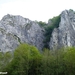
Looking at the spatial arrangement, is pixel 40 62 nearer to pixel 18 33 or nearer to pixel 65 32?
pixel 65 32

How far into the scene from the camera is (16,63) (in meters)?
58.3

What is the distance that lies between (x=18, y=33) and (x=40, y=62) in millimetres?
29828

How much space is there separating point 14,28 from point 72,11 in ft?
73.8

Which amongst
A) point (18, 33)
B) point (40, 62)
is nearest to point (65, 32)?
point (18, 33)

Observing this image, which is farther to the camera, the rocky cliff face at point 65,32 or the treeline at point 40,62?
the rocky cliff face at point 65,32

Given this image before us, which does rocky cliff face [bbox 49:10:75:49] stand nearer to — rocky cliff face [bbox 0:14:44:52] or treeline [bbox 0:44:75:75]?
rocky cliff face [bbox 0:14:44:52]

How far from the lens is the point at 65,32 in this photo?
83312mm

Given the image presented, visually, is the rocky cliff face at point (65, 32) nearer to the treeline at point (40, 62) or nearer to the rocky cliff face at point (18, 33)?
the rocky cliff face at point (18, 33)

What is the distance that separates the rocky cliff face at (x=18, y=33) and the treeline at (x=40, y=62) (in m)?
20.4

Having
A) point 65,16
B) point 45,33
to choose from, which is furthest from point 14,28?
point 65,16

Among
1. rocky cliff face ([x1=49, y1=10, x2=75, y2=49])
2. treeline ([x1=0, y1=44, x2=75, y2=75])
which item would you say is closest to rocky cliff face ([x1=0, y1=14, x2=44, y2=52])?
rocky cliff face ([x1=49, y1=10, x2=75, y2=49])

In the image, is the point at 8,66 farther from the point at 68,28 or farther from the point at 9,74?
the point at 68,28

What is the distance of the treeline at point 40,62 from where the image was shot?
54.1 metres

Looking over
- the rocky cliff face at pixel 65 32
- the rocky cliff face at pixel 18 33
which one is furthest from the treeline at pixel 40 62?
the rocky cliff face at pixel 65 32
